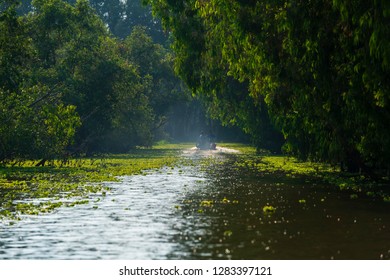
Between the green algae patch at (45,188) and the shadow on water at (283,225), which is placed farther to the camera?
the green algae patch at (45,188)

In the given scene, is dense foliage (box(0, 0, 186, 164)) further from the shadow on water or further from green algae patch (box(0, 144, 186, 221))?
the shadow on water

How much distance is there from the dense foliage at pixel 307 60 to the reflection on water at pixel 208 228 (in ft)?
7.88

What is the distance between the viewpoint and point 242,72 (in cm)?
3291

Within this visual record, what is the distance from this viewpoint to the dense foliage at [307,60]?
822 inches

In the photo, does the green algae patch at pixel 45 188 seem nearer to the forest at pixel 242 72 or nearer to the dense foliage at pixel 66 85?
the dense foliage at pixel 66 85

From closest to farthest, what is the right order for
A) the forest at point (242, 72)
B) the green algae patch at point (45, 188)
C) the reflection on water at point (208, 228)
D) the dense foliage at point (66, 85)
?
1. the reflection on water at point (208, 228)
2. the green algae patch at point (45, 188)
3. the forest at point (242, 72)
4. the dense foliage at point (66, 85)

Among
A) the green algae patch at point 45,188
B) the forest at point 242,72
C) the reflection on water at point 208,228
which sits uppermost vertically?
the forest at point 242,72

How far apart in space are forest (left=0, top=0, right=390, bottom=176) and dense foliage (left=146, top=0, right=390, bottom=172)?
0.04m

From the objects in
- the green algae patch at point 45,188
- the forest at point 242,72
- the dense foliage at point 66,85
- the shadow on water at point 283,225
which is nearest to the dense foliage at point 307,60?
the forest at point 242,72

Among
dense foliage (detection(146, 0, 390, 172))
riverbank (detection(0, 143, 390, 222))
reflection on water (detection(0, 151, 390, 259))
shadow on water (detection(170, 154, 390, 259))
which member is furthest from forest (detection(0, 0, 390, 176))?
reflection on water (detection(0, 151, 390, 259))

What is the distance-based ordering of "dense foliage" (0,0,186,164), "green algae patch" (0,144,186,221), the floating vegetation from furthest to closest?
"dense foliage" (0,0,186,164), "green algae patch" (0,144,186,221), the floating vegetation

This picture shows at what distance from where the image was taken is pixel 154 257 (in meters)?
14.2

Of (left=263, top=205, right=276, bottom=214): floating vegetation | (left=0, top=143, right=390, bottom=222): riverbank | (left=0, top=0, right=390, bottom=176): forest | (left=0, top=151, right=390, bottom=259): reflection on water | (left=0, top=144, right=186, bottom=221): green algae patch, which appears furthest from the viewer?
(left=0, top=143, right=390, bottom=222): riverbank

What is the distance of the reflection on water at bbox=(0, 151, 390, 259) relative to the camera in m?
14.8
